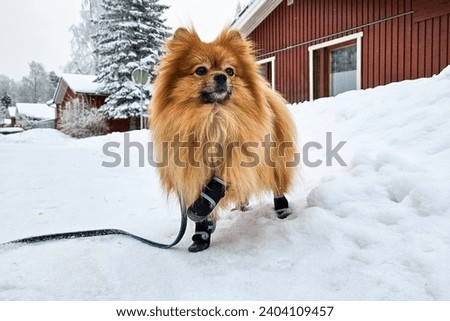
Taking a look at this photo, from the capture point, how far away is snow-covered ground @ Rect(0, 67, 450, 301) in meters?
1.62

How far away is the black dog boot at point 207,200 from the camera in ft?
6.95

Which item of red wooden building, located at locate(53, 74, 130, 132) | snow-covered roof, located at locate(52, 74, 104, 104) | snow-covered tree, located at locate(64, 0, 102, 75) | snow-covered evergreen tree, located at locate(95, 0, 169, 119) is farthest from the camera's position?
snow-covered roof, located at locate(52, 74, 104, 104)

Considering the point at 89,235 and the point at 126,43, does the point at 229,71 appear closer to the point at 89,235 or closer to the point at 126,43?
the point at 89,235

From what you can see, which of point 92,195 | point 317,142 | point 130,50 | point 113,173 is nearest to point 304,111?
point 317,142

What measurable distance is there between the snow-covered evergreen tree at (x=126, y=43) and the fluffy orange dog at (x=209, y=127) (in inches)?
574

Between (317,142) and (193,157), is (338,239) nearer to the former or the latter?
(193,157)

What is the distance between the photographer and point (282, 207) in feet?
8.49

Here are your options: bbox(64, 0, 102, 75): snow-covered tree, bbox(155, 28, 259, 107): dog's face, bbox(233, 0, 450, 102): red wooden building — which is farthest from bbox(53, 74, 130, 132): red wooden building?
bbox(155, 28, 259, 107): dog's face

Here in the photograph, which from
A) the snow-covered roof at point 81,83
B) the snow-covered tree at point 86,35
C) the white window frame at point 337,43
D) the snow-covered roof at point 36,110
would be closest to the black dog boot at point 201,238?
the white window frame at point 337,43

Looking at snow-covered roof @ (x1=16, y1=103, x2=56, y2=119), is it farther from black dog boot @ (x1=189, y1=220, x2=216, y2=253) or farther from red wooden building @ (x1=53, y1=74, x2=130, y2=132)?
black dog boot @ (x1=189, y1=220, x2=216, y2=253)

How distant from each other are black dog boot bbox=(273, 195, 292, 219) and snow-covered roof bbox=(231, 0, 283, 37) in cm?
855

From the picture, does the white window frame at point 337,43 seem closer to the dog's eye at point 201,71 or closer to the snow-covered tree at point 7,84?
the dog's eye at point 201,71

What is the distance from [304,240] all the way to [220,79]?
1.21 meters
